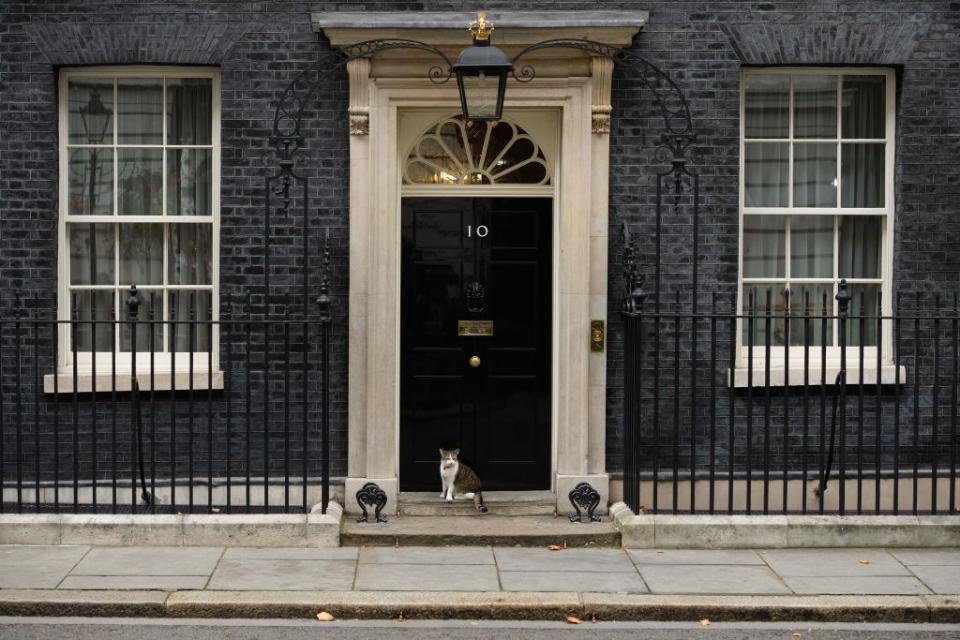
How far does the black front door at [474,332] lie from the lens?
9.73 meters

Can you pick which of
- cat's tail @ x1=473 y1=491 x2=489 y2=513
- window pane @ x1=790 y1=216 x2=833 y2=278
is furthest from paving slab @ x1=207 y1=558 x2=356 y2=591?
window pane @ x1=790 y1=216 x2=833 y2=278

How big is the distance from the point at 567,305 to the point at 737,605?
2.82m

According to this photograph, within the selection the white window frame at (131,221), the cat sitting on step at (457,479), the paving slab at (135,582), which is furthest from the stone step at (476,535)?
the white window frame at (131,221)

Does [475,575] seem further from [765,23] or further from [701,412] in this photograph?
[765,23]

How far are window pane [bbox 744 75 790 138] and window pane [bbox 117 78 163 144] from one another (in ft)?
14.7

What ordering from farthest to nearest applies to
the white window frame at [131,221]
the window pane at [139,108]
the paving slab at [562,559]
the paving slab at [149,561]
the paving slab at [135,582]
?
the window pane at [139,108]
the white window frame at [131,221]
the paving slab at [562,559]
the paving slab at [149,561]
the paving slab at [135,582]

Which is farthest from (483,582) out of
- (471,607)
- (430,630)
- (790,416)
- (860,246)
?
(860,246)

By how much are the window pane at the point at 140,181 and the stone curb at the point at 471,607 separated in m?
3.34

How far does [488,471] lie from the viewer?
9859 millimetres

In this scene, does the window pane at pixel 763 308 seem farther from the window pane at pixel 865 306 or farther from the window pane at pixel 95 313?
the window pane at pixel 95 313

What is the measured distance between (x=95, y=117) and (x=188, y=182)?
0.85 metres

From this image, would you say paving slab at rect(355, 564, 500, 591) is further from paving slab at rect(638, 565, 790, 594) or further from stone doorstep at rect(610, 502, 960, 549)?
stone doorstep at rect(610, 502, 960, 549)

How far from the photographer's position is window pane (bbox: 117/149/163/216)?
974 cm

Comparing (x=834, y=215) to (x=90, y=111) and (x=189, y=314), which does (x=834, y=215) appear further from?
(x=90, y=111)
